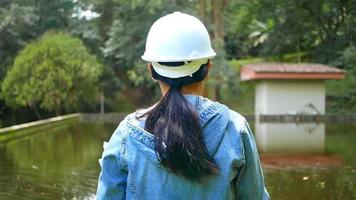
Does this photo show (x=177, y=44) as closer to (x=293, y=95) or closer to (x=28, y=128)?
(x=28, y=128)

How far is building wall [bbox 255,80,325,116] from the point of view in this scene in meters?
23.4

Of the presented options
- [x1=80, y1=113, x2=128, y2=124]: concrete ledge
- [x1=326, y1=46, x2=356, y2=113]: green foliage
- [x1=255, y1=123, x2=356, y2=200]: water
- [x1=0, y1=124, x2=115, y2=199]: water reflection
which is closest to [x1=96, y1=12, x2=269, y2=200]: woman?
[x1=255, y1=123, x2=356, y2=200]: water

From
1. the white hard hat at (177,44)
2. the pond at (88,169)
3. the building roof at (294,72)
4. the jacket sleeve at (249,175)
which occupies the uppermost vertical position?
the white hard hat at (177,44)

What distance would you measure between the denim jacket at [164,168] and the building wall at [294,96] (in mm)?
22147

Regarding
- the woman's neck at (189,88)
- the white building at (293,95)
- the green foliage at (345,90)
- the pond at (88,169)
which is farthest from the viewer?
the green foliage at (345,90)

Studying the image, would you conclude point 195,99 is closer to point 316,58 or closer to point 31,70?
point 31,70

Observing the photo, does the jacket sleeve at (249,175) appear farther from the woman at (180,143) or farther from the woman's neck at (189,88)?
the woman's neck at (189,88)

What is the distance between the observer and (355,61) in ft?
84.7

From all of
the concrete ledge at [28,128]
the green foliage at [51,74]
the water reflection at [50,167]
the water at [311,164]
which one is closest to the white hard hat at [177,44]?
the water at [311,164]

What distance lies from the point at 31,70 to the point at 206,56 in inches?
854

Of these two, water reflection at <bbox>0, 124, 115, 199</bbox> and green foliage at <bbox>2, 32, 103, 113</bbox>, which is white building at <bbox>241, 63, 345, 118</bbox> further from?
water reflection at <bbox>0, 124, 115, 199</bbox>

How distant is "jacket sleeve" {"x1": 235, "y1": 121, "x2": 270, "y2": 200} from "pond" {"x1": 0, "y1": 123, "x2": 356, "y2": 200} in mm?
5365

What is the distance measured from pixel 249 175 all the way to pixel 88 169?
8.07 m

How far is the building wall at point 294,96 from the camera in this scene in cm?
2341
